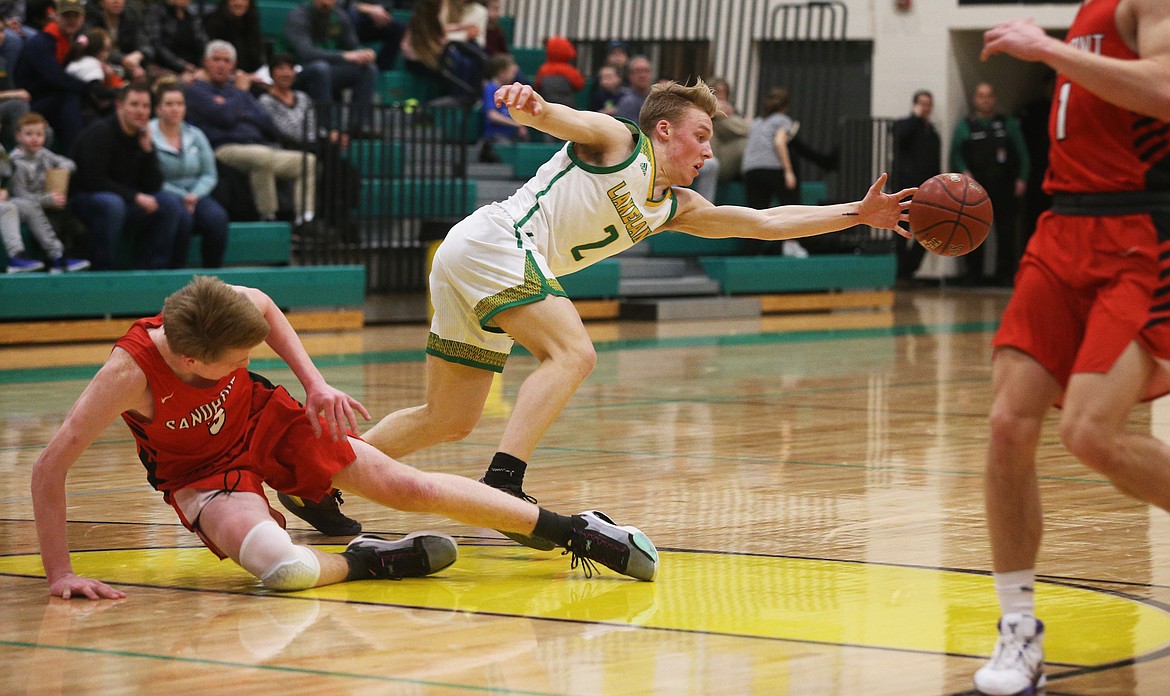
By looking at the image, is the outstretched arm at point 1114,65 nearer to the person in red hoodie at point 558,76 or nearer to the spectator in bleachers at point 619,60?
the person in red hoodie at point 558,76

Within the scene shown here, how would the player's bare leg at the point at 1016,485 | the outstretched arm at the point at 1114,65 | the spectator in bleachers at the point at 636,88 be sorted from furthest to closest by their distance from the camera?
1. the spectator in bleachers at the point at 636,88
2. the player's bare leg at the point at 1016,485
3. the outstretched arm at the point at 1114,65

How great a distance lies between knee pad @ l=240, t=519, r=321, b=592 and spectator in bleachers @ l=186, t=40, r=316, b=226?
375 inches

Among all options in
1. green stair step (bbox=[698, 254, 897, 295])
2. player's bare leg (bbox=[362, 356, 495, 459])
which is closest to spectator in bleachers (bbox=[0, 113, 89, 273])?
green stair step (bbox=[698, 254, 897, 295])

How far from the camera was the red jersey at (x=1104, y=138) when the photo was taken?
356cm

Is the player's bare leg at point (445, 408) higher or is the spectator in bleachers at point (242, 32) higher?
the spectator in bleachers at point (242, 32)

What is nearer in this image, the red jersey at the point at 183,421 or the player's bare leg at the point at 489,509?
the red jersey at the point at 183,421

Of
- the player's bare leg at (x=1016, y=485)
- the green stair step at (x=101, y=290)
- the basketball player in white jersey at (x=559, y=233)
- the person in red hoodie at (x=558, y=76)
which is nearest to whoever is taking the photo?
Result: the player's bare leg at (x=1016, y=485)

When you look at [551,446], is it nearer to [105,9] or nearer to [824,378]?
[824,378]

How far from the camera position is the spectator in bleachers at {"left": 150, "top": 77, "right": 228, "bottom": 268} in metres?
12.4

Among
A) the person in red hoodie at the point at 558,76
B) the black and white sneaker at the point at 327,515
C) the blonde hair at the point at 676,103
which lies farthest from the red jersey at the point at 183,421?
the person in red hoodie at the point at 558,76

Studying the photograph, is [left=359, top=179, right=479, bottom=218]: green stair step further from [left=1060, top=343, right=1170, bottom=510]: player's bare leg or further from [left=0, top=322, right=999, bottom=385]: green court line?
[left=1060, top=343, right=1170, bottom=510]: player's bare leg

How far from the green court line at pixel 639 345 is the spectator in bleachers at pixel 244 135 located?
2.64 meters

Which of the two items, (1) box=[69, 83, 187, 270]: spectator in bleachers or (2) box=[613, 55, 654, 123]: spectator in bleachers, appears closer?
(1) box=[69, 83, 187, 270]: spectator in bleachers

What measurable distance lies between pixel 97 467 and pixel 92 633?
295cm
